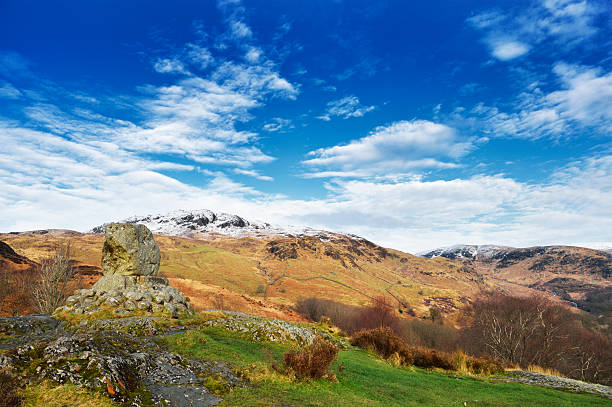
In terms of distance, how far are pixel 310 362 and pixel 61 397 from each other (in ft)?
23.0

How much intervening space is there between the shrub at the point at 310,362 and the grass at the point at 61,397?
19.1ft

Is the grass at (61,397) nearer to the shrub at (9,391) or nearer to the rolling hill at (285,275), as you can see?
the shrub at (9,391)

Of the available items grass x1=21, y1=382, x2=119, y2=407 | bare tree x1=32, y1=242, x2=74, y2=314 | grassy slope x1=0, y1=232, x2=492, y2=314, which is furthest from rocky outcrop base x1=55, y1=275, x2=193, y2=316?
grassy slope x1=0, y1=232, x2=492, y2=314

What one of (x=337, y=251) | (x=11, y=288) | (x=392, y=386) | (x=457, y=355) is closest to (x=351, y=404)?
(x=392, y=386)

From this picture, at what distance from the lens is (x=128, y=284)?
23.4 m

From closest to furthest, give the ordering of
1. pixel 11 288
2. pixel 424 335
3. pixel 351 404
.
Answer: pixel 351 404
pixel 11 288
pixel 424 335

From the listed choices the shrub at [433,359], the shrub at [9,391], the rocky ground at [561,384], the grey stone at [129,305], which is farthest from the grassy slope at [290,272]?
the shrub at [9,391]

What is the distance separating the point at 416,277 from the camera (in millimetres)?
172875

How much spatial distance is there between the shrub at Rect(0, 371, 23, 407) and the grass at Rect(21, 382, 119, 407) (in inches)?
5.3

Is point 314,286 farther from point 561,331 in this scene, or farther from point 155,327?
point 155,327

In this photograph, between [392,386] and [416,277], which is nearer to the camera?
[392,386]

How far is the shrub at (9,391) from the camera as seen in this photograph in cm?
518

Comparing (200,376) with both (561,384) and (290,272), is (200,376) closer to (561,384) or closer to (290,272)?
(561,384)

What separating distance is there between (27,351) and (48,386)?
170cm
